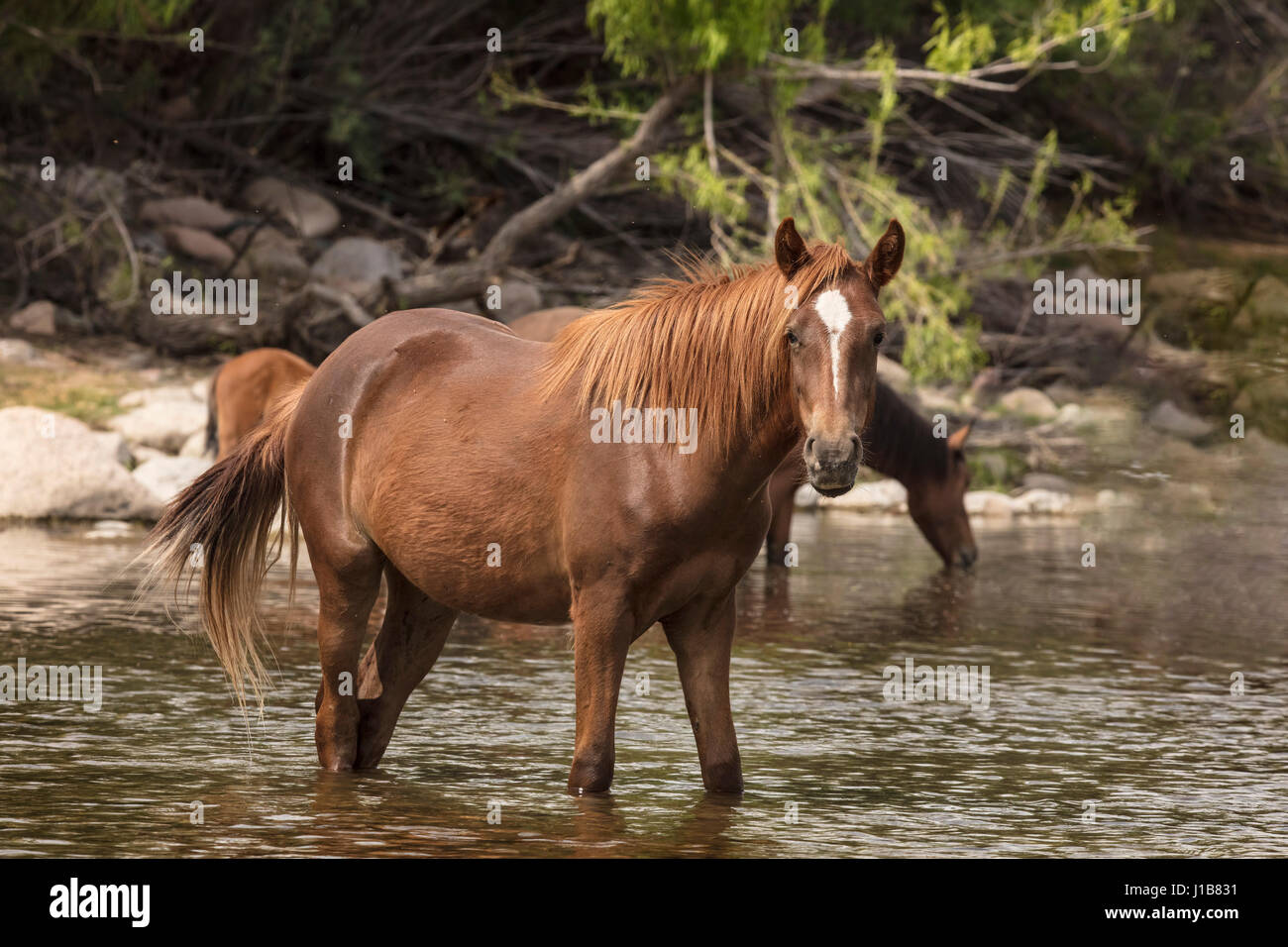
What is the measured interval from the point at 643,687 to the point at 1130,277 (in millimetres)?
15890

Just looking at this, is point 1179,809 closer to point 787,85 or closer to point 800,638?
point 800,638

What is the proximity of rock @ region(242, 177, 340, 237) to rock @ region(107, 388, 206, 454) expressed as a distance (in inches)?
218

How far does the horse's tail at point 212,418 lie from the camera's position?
14.8 m

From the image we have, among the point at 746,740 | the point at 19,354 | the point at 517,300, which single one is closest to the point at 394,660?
the point at 746,740

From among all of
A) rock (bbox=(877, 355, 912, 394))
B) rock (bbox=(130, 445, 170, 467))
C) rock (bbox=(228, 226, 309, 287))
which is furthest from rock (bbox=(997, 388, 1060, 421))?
rock (bbox=(130, 445, 170, 467))

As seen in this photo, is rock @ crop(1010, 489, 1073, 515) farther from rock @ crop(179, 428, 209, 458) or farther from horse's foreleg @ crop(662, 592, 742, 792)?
horse's foreleg @ crop(662, 592, 742, 792)

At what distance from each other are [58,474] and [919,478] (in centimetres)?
682

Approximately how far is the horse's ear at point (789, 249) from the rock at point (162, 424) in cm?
1114

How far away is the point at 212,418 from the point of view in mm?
15125

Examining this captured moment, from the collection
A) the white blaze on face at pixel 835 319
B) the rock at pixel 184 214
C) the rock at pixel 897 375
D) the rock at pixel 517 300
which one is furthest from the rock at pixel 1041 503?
the white blaze on face at pixel 835 319

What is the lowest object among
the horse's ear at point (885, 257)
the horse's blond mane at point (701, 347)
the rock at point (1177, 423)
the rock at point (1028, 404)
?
the horse's blond mane at point (701, 347)

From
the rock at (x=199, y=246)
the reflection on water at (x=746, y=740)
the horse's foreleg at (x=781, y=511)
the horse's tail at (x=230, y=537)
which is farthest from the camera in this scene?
the rock at (x=199, y=246)

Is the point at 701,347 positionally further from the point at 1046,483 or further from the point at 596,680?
the point at 1046,483

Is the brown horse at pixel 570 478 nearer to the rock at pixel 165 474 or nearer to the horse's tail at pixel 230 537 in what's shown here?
the horse's tail at pixel 230 537
